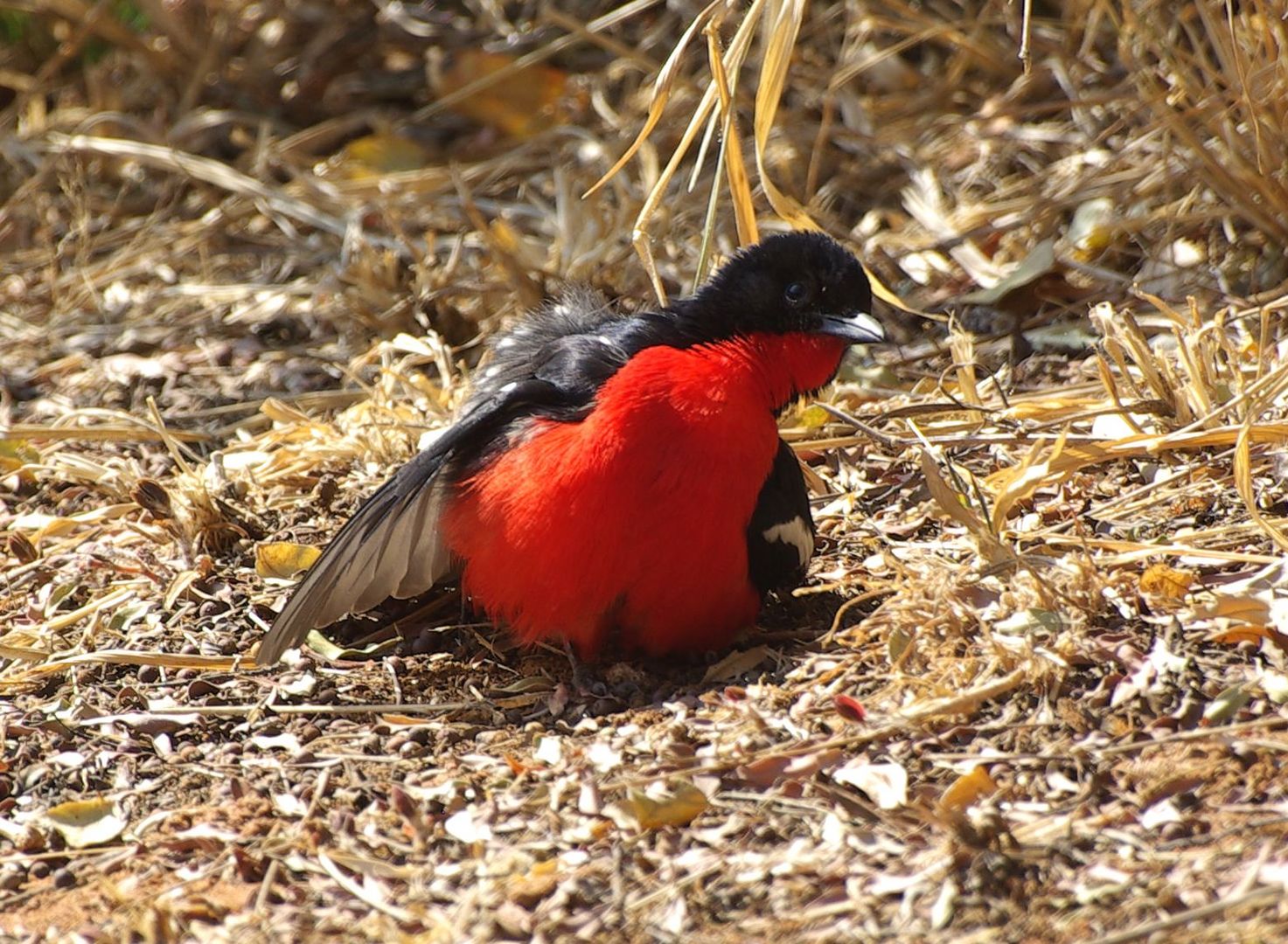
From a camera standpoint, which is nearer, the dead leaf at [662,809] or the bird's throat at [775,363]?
the dead leaf at [662,809]

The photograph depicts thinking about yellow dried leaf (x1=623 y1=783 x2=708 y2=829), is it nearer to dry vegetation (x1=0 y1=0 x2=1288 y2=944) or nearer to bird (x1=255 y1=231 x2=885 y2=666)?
dry vegetation (x1=0 y1=0 x2=1288 y2=944)

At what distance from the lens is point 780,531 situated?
355 cm

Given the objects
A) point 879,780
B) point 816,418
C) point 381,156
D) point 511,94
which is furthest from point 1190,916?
point 511,94

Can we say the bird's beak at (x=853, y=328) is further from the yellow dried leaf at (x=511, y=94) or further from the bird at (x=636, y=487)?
the yellow dried leaf at (x=511, y=94)

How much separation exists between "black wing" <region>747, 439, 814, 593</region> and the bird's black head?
0.29 meters

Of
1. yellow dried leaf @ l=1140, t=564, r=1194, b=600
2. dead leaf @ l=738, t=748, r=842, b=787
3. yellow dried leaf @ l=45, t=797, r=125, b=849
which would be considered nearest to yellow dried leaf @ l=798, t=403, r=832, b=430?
yellow dried leaf @ l=1140, t=564, r=1194, b=600

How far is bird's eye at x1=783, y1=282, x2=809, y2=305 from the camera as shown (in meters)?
3.69

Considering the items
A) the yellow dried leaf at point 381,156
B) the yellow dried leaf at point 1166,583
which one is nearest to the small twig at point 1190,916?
the yellow dried leaf at point 1166,583

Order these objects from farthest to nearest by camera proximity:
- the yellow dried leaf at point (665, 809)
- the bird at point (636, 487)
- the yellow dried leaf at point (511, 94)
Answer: the yellow dried leaf at point (511, 94) < the bird at point (636, 487) < the yellow dried leaf at point (665, 809)

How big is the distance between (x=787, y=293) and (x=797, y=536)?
574 millimetres

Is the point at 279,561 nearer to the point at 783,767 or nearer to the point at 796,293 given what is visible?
the point at 796,293

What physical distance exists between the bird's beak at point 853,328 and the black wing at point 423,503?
0.41 meters

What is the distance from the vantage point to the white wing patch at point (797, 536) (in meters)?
3.54

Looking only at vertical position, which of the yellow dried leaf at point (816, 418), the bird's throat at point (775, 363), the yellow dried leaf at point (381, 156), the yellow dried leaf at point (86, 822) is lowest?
the yellow dried leaf at point (86, 822)
